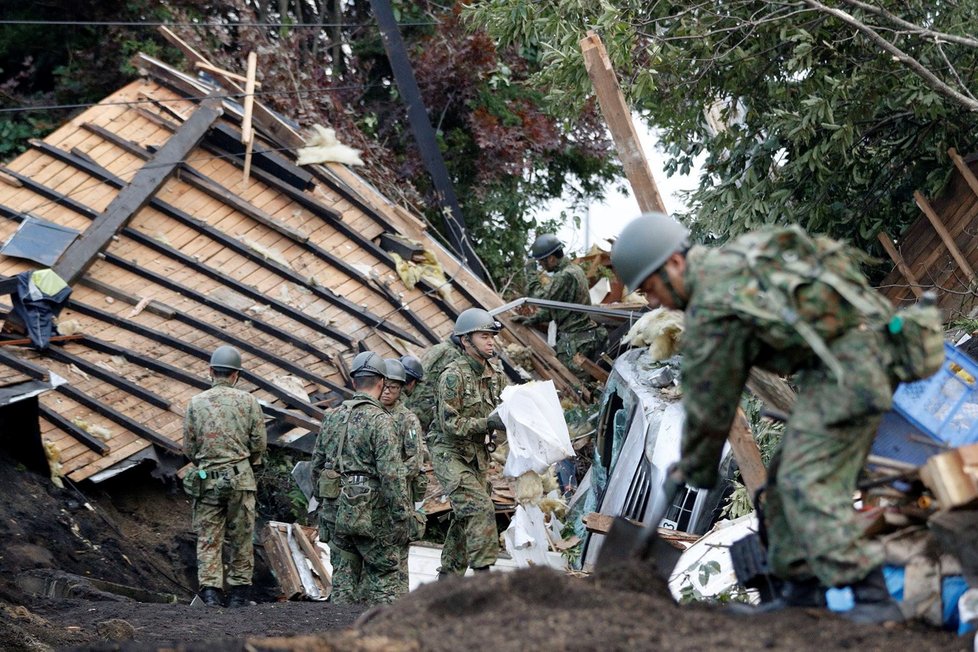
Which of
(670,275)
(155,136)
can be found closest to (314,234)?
(155,136)

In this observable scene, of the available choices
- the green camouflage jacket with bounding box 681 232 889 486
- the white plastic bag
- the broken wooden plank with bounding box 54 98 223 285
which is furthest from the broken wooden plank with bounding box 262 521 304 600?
the green camouflage jacket with bounding box 681 232 889 486

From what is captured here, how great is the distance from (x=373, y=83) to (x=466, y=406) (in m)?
10.2

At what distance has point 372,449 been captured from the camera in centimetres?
932

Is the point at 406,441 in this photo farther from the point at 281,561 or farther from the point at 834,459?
the point at 834,459

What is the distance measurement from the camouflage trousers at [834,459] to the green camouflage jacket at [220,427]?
6193mm

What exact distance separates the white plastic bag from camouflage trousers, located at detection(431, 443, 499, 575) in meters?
0.34

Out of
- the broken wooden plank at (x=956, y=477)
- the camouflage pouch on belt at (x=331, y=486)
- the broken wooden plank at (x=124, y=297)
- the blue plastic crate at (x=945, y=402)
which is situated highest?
the broken wooden plank at (x=124, y=297)

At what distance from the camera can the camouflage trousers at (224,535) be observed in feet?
33.5

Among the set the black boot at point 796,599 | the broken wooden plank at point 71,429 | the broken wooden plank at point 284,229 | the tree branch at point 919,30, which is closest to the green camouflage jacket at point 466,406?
the broken wooden plank at point 71,429

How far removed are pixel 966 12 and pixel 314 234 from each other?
7213 millimetres

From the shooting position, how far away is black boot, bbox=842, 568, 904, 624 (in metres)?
4.75

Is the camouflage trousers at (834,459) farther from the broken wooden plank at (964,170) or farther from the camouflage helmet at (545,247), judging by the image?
the camouflage helmet at (545,247)

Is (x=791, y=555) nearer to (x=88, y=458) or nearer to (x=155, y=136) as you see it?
(x=88, y=458)

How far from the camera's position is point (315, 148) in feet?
48.5
